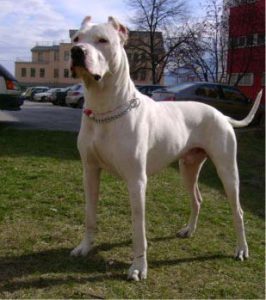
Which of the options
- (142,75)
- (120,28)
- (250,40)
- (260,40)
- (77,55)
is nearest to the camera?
(77,55)

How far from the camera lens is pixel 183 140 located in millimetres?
5047

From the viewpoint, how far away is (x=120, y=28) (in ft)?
14.1

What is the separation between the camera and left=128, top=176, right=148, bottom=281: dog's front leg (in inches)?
176

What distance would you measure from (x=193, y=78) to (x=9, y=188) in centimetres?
3414

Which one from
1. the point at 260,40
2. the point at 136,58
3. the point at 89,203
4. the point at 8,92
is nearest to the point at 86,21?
the point at 89,203

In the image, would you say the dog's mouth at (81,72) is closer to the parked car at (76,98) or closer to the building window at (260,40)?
the building window at (260,40)

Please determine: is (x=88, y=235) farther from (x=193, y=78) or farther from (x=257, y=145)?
(x=193, y=78)

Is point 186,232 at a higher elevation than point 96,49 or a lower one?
lower

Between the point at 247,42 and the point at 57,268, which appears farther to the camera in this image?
the point at 247,42

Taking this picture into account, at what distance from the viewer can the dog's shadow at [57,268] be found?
4.31m

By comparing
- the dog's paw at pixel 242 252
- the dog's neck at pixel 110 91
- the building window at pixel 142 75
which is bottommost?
the dog's paw at pixel 242 252

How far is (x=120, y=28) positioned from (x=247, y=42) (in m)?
27.7

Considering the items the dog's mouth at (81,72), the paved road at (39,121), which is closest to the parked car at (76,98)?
the paved road at (39,121)

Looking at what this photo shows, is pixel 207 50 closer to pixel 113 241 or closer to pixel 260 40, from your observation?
pixel 260 40
